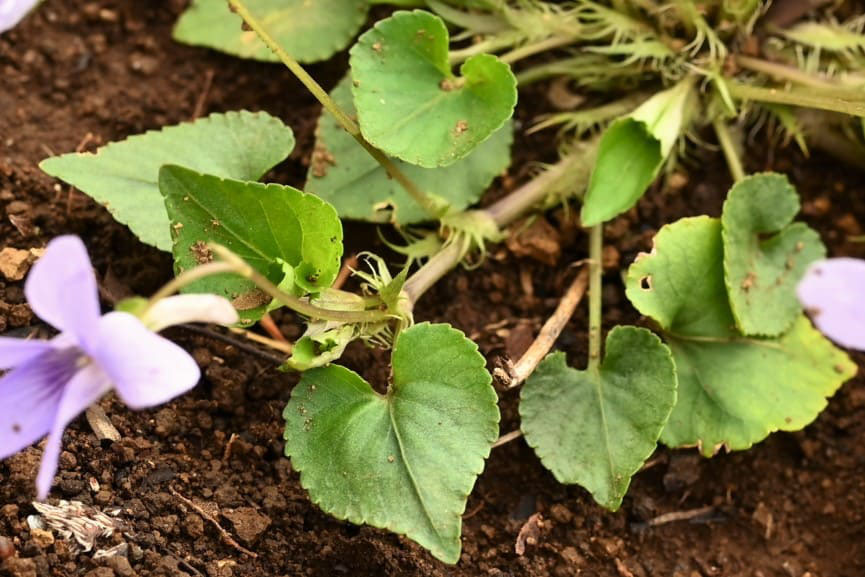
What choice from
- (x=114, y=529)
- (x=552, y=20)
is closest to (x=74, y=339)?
(x=114, y=529)

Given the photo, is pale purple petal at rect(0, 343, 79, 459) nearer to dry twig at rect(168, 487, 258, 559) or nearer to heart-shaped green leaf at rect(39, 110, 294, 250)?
dry twig at rect(168, 487, 258, 559)

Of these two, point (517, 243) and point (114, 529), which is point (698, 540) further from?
point (114, 529)

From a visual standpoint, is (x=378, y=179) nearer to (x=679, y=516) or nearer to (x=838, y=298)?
(x=679, y=516)

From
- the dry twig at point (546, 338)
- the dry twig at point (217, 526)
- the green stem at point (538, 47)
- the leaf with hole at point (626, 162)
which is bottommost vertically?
the dry twig at point (217, 526)

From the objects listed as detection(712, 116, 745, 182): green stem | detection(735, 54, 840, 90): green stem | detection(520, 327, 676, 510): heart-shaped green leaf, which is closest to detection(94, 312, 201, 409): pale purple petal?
detection(520, 327, 676, 510): heart-shaped green leaf

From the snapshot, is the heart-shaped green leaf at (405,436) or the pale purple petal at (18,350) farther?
the heart-shaped green leaf at (405,436)

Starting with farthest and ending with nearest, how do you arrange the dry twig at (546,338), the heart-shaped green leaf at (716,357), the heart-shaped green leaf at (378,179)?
the heart-shaped green leaf at (378,179) → the heart-shaped green leaf at (716,357) → the dry twig at (546,338)

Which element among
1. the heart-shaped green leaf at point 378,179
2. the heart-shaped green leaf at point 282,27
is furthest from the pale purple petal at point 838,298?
the heart-shaped green leaf at point 282,27

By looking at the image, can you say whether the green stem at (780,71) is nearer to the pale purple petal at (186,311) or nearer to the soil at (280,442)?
the soil at (280,442)
